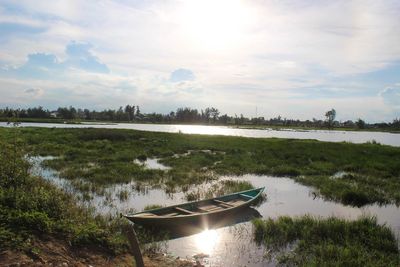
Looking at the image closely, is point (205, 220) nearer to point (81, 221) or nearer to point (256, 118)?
point (81, 221)

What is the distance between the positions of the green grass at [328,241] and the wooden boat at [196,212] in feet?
4.80

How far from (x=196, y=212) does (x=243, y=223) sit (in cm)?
174

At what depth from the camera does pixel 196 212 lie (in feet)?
42.7

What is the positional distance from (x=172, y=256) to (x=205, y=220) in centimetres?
296

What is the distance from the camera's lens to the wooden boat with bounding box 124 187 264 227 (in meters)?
11.0

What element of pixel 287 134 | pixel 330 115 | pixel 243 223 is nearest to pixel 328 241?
pixel 243 223

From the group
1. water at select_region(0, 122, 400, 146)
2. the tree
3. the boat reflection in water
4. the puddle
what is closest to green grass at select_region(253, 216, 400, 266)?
the boat reflection in water

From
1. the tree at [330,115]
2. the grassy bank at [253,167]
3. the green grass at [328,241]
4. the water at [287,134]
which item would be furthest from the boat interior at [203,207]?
the tree at [330,115]

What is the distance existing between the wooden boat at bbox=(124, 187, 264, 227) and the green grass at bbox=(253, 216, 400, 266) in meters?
1.46

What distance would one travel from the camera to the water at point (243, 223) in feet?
32.4

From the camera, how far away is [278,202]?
53.9 ft

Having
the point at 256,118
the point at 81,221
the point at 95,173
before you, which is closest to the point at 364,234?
the point at 81,221

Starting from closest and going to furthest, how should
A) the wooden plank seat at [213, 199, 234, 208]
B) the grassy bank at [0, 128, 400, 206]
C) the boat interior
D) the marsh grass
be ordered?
the boat interior, the wooden plank seat at [213, 199, 234, 208], the marsh grass, the grassy bank at [0, 128, 400, 206]

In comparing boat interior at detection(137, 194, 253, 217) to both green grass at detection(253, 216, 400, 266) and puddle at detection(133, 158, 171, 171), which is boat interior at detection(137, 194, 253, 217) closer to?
green grass at detection(253, 216, 400, 266)
